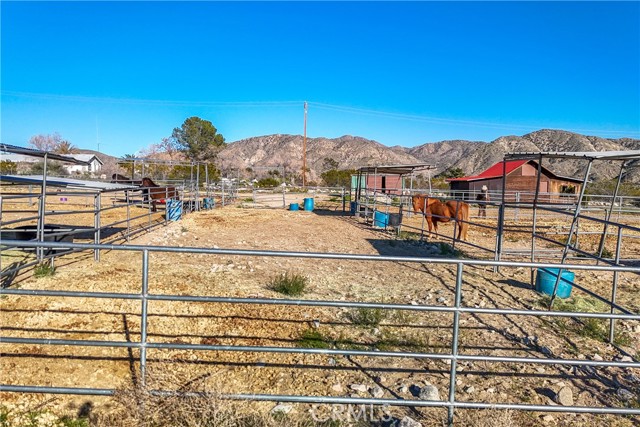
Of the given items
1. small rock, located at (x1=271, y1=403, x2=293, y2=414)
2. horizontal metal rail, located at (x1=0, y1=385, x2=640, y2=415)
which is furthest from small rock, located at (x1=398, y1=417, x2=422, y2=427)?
small rock, located at (x1=271, y1=403, x2=293, y2=414)

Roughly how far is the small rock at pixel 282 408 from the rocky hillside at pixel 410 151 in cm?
6522

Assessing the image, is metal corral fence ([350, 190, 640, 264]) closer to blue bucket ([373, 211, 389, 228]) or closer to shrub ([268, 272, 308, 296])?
blue bucket ([373, 211, 389, 228])

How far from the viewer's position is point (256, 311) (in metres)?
4.82

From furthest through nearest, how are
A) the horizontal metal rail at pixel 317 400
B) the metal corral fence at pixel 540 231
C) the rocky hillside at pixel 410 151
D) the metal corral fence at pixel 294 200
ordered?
the rocky hillside at pixel 410 151 < the metal corral fence at pixel 294 200 < the metal corral fence at pixel 540 231 < the horizontal metal rail at pixel 317 400

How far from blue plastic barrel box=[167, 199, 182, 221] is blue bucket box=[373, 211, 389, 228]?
668cm

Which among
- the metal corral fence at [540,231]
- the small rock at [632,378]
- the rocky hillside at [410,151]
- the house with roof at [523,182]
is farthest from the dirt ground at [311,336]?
the rocky hillside at [410,151]

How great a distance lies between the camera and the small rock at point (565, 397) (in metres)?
3.28

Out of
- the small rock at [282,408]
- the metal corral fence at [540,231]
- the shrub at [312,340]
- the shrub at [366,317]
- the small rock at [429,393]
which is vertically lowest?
the small rock at [282,408]

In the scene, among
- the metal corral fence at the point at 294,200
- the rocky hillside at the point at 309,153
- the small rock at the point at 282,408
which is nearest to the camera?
the small rock at the point at 282,408

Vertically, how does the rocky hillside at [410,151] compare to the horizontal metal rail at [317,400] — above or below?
above

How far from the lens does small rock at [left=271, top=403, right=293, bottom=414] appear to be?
303 cm

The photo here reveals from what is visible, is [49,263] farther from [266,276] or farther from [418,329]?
[418,329]

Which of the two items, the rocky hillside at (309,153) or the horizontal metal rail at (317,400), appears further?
the rocky hillside at (309,153)

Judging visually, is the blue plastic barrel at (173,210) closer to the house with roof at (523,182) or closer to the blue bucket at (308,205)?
the blue bucket at (308,205)
